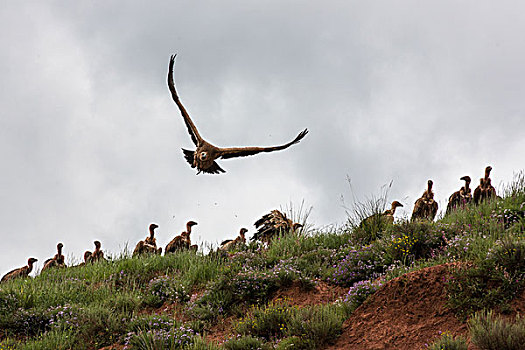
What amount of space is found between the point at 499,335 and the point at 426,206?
8917 mm

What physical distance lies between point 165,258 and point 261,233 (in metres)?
3.15

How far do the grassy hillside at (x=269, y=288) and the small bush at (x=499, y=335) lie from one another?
2 centimetres

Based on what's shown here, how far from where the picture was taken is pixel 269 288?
10531 millimetres

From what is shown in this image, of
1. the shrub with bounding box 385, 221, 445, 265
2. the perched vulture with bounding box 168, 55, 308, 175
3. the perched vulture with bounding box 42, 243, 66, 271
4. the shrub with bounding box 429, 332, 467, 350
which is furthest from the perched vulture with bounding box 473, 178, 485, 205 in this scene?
the perched vulture with bounding box 42, 243, 66, 271

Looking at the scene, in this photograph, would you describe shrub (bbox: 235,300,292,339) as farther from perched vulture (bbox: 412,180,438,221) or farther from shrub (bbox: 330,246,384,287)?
perched vulture (bbox: 412,180,438,221)

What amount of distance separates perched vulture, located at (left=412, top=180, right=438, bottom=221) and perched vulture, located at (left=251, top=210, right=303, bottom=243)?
3.21m

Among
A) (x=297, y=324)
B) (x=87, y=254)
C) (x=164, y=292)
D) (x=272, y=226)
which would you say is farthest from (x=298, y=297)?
(x=87, y=254)

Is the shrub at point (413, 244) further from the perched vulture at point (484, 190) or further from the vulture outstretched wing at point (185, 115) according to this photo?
the vulture outstretched wing at point (185, 115)

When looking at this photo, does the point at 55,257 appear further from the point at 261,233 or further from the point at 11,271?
the point at 261,233

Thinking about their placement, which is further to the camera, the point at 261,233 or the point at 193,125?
the point at 193,125

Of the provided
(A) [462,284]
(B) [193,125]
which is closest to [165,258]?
(B) [193,125]

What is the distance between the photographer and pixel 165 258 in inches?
529

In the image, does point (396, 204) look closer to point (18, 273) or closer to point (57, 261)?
point (57, 261)

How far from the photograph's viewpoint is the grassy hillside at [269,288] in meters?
7.85
